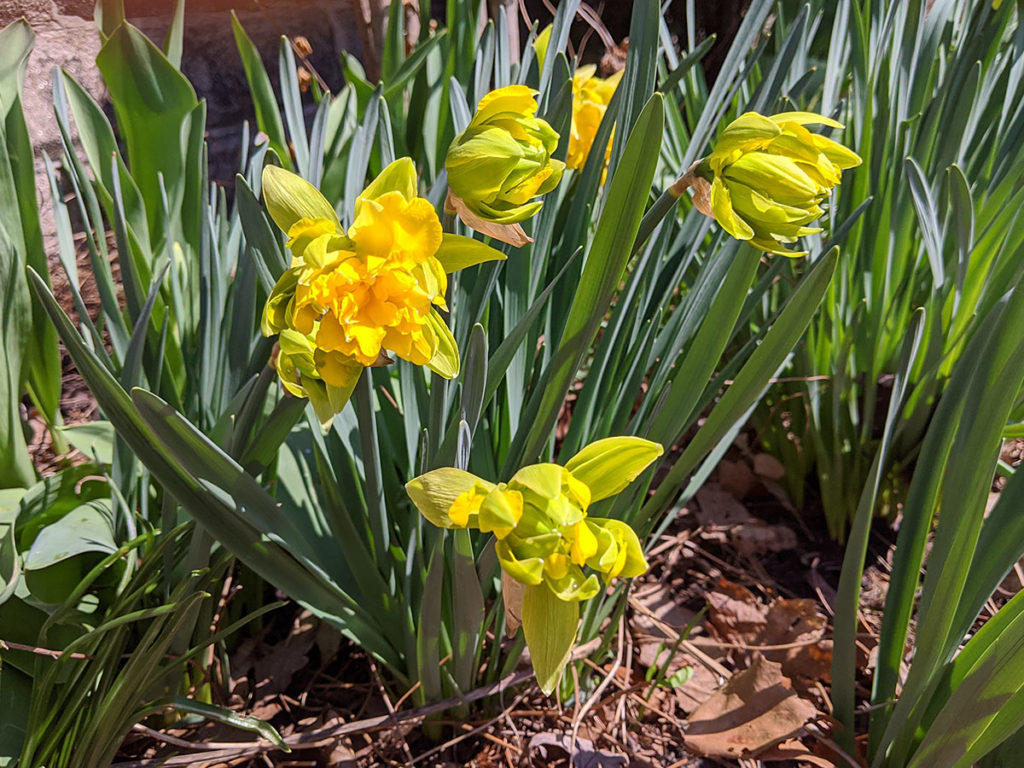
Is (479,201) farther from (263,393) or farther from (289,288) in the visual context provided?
(263,393)

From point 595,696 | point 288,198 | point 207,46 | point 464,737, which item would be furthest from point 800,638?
point 207,46

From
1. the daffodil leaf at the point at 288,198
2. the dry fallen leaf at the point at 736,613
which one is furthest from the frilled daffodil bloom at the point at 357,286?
the dry fallen leaf at the point at 736,613

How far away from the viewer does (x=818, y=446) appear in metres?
1.15

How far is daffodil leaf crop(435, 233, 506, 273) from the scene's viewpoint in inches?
21.4

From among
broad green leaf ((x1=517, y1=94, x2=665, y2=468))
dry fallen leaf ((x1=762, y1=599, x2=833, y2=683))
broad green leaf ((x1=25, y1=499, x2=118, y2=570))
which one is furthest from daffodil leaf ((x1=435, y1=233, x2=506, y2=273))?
dry fallen leaf ((x1=762, y1=599, x2=833, y2=683))

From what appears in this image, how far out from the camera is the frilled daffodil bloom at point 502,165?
20.1 inches

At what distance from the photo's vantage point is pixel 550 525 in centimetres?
48

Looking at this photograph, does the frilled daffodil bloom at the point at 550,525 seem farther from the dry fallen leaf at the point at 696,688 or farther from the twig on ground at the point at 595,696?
the dry fallen leaf at the point at 696,688

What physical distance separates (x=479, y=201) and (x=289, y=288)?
0.48 feet

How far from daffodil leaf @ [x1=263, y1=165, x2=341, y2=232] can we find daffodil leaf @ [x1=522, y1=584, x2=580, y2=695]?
0.30 meters

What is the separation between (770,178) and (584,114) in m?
0.56

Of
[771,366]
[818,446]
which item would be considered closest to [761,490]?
[818,446]

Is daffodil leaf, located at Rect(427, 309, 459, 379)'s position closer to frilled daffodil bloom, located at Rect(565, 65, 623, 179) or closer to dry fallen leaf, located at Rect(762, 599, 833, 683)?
frilled daffodil bloom, located at Rect(565, 65, 623, 179)

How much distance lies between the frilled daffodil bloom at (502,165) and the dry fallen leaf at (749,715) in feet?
2.08
